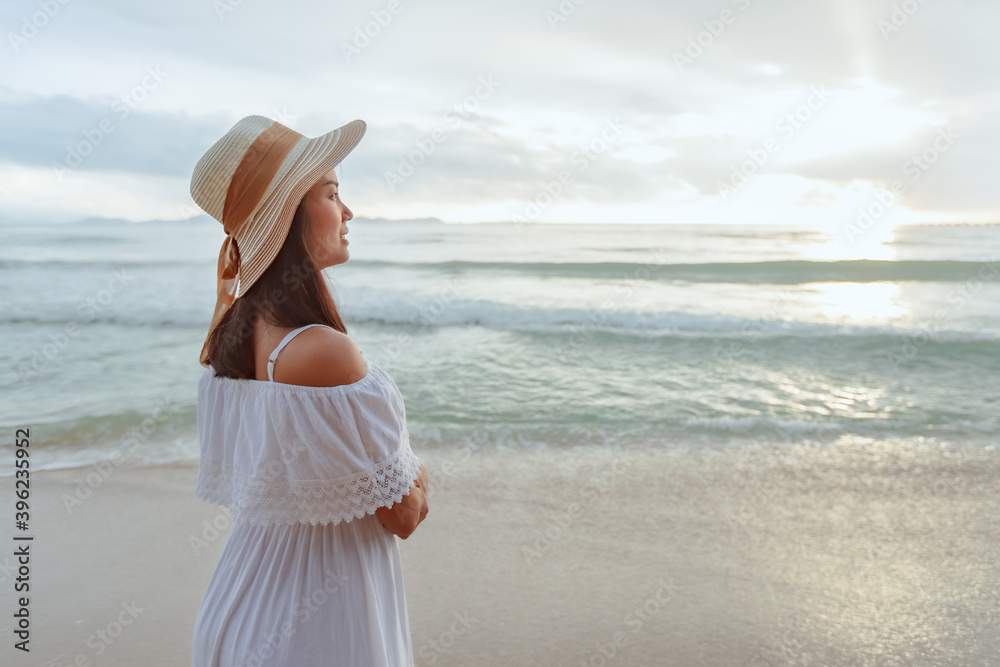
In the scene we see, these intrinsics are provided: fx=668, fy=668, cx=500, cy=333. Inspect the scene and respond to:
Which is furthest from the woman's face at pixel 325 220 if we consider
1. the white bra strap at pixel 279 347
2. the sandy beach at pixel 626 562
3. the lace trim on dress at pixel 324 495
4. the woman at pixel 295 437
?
the sandy beach at pixel 626 562

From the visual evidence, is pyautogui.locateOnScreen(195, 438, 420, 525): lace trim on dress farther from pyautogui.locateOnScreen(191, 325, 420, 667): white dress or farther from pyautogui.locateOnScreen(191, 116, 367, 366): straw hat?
pyautogui.locateOnScreen(191, 116, 367, 366): straw hat

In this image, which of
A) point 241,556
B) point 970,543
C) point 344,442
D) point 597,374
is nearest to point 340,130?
point 344,442

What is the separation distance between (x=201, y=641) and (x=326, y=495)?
46 cm

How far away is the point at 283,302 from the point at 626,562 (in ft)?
9.21

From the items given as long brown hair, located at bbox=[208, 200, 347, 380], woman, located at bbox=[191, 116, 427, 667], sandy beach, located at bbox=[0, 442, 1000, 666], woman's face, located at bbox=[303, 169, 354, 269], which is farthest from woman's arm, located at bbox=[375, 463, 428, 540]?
sandy beach, located at bbox=[0, 442, 1000, 666]

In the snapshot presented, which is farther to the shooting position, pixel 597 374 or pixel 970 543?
pixel 597 374

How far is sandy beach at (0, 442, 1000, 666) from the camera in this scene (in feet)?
9.53

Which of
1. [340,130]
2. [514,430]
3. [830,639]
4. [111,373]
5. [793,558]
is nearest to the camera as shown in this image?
[340,130]

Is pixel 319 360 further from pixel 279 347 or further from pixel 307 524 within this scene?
pixel 307 524

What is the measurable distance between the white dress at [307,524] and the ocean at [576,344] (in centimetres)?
45

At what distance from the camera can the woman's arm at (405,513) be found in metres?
1.39

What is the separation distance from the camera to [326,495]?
4.32 feet

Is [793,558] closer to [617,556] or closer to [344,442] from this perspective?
[617,556]

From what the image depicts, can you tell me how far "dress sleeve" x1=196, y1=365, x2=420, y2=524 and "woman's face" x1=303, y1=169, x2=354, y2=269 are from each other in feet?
0.93
